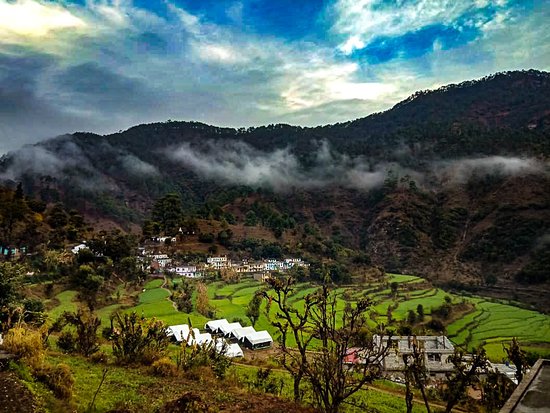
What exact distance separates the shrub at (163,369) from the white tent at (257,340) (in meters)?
18.6

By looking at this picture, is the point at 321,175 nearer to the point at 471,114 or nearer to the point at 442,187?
the point at 442,187

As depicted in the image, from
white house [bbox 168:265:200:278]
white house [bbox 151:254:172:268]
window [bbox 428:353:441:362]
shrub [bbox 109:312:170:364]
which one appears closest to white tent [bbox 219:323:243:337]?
window [bbox 428:353:441:362]

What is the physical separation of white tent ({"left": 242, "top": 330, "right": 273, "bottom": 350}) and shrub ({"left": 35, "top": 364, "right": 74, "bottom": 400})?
2360cm

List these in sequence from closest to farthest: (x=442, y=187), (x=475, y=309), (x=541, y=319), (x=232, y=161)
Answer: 1. (x=541, y=319)
2. (x=475, y=309)
3. (x=442, y=187)
4. (x=232, y=161)

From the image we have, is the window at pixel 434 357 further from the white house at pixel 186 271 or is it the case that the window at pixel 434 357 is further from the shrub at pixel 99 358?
the white house at pixel 186 271

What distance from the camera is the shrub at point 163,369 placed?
1392cm

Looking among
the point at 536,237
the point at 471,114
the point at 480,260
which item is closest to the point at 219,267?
the point at 480,260

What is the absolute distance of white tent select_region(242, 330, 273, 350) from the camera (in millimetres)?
32156

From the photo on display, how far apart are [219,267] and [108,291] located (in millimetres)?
22764

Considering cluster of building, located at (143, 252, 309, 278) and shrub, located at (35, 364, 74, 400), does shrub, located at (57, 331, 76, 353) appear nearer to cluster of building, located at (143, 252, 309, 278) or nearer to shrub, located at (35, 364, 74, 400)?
shrub, located at (35, 364, 74, 400)

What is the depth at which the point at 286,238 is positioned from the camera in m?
77.8

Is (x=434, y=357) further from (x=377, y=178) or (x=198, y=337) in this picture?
(x=377, y=178)

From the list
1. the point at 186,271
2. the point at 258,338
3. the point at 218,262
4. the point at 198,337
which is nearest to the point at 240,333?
the point at 258,338

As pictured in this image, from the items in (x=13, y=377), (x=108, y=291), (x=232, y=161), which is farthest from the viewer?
(x=232, y=161)
